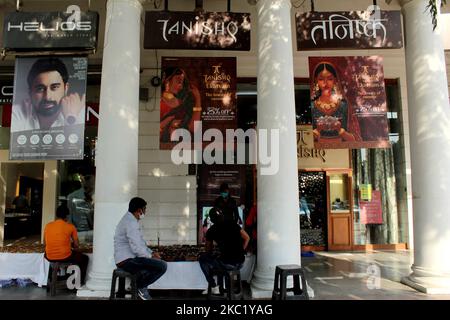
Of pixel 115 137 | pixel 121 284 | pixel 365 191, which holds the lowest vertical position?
pixel 121 284

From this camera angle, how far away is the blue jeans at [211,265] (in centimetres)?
577

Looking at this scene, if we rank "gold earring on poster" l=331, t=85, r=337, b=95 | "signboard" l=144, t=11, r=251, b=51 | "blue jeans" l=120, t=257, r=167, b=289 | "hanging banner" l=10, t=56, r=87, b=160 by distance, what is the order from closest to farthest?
"blue jeans" l=120, t=257, r=167, b=289
"hanging banner" l=10, t=56, r=87, b=160
"signboard" l=144, t=11, r=251, b=51
"gold earring on poster" l=331, t=85, r=337, b=95

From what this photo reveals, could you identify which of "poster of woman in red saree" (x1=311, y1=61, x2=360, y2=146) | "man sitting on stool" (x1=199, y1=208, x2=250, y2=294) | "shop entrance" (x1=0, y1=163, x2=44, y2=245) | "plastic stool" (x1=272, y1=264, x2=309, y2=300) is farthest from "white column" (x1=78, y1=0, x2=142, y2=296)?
Answer: "shop entrance" (x1=0, y1=163, x2=44, y2=245)

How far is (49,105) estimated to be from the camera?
266 inches

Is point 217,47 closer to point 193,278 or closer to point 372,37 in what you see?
point 372,37

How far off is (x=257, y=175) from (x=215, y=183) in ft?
11.7

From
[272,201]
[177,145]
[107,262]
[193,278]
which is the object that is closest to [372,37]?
[272,201]

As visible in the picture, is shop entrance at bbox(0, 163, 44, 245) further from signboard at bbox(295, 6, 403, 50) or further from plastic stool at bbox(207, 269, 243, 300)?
signboard at bbox(295, 6, 403, 50)

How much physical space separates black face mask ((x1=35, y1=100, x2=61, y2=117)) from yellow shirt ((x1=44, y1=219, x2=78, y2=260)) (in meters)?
1.88

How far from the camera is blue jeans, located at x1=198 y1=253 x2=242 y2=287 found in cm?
577

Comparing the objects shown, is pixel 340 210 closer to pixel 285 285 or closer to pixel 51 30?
pixel 285 285

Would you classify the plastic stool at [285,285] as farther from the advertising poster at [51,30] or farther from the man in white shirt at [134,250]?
the advertising poster at [51,30]

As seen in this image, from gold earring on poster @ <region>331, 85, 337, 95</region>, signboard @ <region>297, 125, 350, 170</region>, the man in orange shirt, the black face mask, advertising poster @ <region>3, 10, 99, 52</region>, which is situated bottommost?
the man in orange shirt

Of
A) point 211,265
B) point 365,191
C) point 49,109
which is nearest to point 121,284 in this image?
point 211,265
